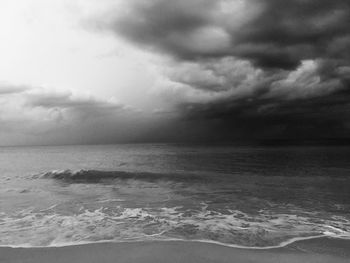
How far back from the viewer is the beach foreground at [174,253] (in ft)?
20.5

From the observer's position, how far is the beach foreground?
20.5 feet

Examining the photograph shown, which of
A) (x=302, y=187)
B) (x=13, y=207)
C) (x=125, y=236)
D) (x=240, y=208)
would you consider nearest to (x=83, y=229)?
(x=125, y=236)

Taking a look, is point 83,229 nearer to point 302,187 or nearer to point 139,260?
point 139,260

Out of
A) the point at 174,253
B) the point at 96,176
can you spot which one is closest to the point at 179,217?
the point at 174,253

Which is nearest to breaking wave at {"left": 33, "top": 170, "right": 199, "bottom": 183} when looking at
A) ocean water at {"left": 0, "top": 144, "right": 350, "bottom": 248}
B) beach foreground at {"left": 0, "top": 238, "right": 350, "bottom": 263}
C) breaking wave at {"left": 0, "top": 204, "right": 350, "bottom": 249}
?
ocean water at {"left": 0, "top": 144, "right": 350, "bottom": 248}

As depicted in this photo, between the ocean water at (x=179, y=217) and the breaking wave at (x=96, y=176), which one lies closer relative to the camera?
the ocean water at (x=179, y=217)

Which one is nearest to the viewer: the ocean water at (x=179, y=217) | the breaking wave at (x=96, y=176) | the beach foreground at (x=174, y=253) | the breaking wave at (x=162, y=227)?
the beach foreground at (x=174, y=253)

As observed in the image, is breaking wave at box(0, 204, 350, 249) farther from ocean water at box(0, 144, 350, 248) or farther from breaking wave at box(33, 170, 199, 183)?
breaking wave at box(33, 170, 199, 183)

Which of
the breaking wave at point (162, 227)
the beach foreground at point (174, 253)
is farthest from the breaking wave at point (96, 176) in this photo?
the beach foreground at point (174, 253)

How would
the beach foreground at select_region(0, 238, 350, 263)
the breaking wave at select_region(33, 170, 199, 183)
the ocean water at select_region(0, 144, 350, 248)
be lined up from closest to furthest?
1. the beach foreground at select_region(0, 238, 350, 263)
2. the ocean water at select_region(0, 144, 350, 248)
3. the breaking wave at select_region(33, 170, 199, 183)

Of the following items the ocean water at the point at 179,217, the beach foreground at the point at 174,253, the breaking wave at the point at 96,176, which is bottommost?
the breaking wave at the point at 96,176

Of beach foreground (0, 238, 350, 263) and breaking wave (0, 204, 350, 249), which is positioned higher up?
beach foreground (0, 238, 350, 263)

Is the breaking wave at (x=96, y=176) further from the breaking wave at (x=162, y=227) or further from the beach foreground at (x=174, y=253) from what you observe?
the beach foreground at (x=174, y=253)

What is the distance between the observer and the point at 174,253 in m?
6.64
